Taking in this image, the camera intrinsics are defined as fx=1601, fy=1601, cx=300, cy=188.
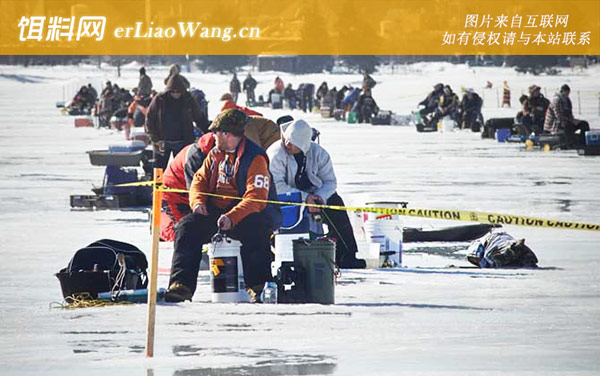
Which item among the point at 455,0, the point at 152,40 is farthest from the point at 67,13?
the point at 455,0

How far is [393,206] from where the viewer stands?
13.4 meters

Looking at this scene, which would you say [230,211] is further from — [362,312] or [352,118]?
[352,118]

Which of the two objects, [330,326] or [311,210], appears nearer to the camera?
[330,326]

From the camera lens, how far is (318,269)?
10.7m

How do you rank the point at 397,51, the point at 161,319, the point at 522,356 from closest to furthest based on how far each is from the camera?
the point at 522,356 < the point at 161,319 < the point at 397,51

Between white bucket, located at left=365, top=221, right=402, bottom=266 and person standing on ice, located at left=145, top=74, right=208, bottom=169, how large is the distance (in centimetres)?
494

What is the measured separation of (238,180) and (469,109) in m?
29.5

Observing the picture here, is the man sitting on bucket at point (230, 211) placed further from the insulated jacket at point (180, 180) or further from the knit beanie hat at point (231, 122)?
the insulated jacket at point (180, 180)

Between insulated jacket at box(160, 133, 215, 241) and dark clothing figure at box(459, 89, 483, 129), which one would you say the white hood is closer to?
insulated jacket at box(160, 133, 215, 241)

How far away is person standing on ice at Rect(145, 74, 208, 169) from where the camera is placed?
58.2ft

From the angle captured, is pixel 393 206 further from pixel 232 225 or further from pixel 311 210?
pixel 232 225

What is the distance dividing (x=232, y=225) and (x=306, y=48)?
131 metres

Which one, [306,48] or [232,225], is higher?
[306,48]

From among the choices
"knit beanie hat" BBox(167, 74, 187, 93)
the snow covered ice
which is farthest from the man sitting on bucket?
"knit beanie hat" BBox(167, 74, 187, 93)
